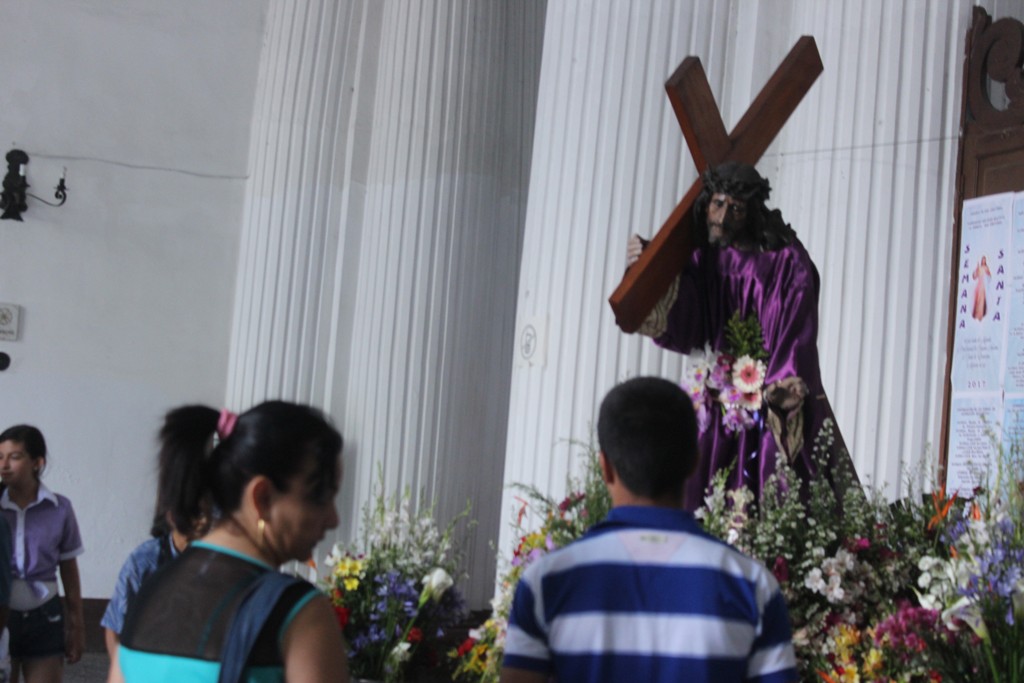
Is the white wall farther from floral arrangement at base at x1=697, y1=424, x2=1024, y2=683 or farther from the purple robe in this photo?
floral arrangement at base at x1=697, y1=424, x2=1024, y2=683

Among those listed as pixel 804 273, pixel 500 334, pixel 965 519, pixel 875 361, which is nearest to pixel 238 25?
pixel 500 334

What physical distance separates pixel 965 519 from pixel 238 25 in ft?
21.3

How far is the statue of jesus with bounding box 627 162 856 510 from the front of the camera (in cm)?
357

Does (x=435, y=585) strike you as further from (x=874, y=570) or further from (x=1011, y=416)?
(x=1011, y=416)

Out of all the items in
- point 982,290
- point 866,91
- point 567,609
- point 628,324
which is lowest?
point 567,609

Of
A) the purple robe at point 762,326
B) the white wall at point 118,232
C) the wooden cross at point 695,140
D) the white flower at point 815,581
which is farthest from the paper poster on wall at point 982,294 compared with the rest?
the white wall at point 118,232

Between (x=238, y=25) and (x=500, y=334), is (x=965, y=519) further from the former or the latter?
(x=238, y=25)

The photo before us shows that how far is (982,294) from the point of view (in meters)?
5.14

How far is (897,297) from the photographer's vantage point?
525 centimetres

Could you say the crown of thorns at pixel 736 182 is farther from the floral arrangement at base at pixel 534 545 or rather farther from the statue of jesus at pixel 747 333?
the floral arrangement at base at pixel 534 545

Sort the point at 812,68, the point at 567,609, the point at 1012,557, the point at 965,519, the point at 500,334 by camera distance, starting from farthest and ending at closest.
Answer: the point at 500,334, the point at 812,68, the point at 965,519, the point at 1012,557, the point at 567,609

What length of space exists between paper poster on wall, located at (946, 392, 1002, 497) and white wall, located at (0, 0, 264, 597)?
4.72 metres

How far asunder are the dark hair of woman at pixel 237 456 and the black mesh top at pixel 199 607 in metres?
0.10

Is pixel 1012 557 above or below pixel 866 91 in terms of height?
below
